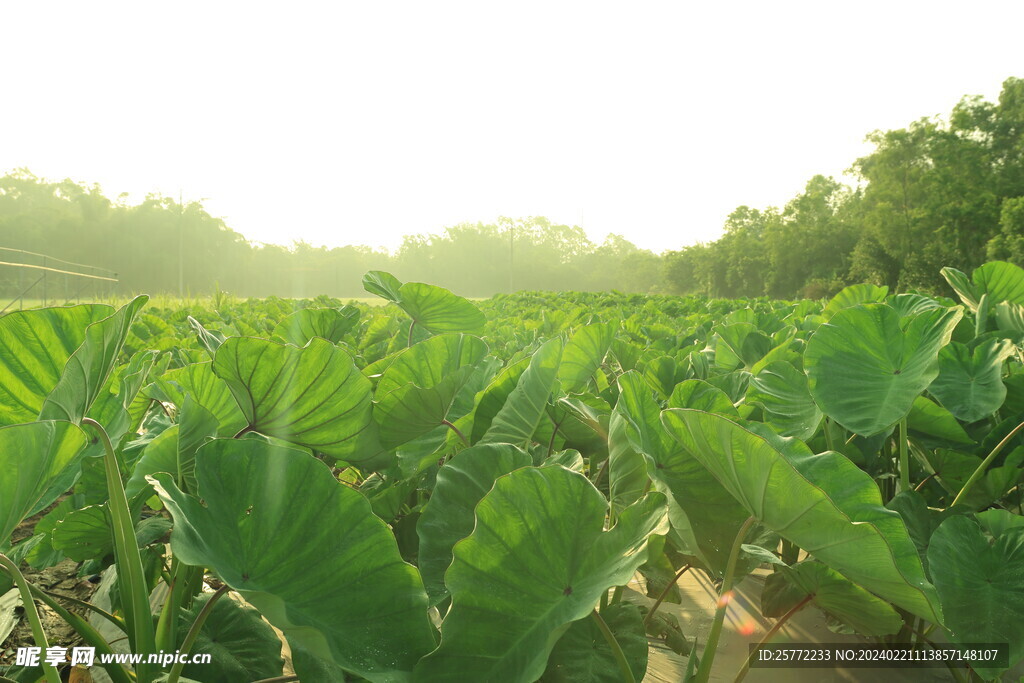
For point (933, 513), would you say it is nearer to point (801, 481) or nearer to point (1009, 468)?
point (1009, 468)

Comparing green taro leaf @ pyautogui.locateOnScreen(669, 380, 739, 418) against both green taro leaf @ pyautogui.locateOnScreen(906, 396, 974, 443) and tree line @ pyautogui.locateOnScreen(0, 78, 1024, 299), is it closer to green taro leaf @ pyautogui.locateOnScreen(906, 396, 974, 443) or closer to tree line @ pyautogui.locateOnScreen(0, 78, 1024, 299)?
green taro leaf @ pyautogui.locateOnScreen(906, 396, 974, 443)

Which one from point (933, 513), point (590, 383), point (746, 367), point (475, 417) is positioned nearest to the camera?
point (475, 417)

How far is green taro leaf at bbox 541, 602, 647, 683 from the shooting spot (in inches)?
19.8

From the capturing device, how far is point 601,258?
54312 mm

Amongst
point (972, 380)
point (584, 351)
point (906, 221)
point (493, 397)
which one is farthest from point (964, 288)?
point (906, 221)

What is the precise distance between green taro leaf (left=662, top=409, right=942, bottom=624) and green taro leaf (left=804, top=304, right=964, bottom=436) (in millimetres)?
302

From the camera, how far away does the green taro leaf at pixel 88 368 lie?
0.39m

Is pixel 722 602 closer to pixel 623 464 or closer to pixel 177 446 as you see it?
pixel 623 464

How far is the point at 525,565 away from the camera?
385 mm

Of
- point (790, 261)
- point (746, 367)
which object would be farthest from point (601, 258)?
point (746, 367)

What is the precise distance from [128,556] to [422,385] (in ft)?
0.97

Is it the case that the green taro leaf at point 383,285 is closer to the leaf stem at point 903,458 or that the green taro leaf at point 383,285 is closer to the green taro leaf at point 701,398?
the green taro leaf at point 701,398

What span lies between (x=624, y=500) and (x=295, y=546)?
28 centimetres

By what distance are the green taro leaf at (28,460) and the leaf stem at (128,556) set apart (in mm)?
37
